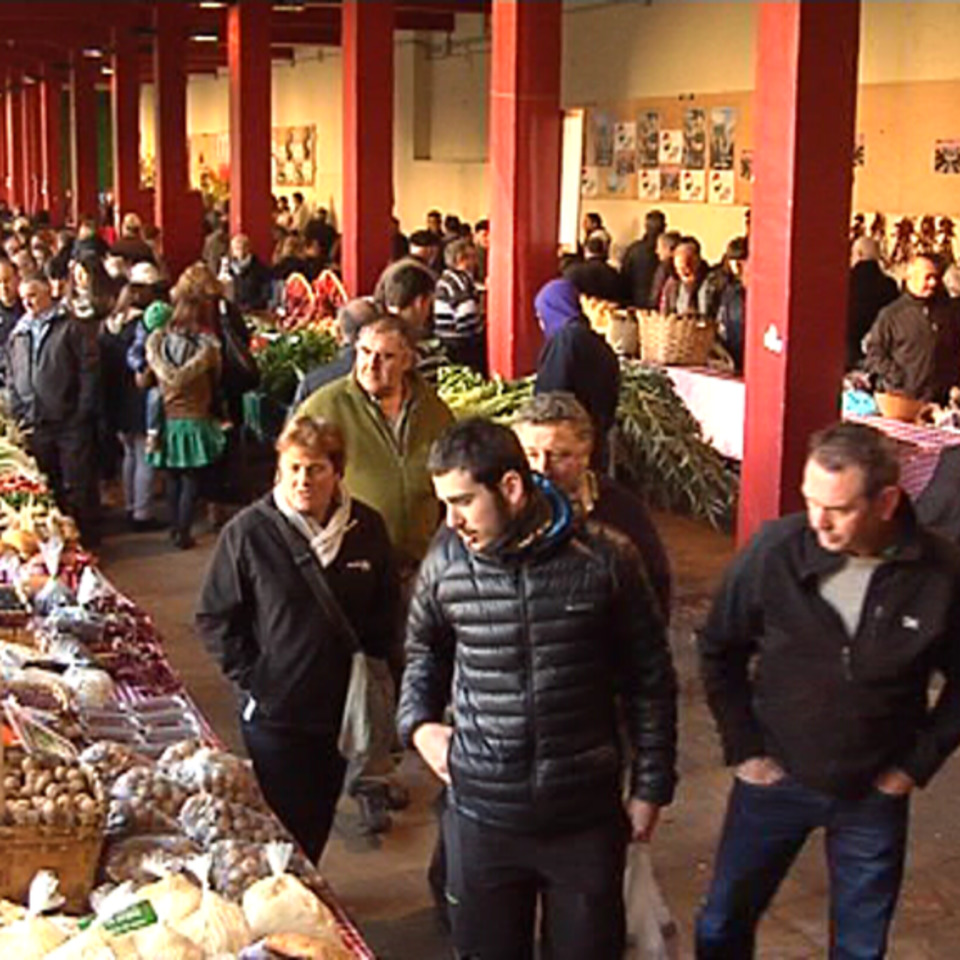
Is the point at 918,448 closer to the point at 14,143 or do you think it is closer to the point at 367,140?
the point at 367,140

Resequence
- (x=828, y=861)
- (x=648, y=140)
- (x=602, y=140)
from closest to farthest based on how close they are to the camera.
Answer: (x=828, y=861), (x=648, y=140), (x=602, y=140)

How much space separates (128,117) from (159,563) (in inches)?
678

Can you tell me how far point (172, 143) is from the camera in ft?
69.9

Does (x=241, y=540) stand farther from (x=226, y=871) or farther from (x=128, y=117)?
(x=128, y=117)

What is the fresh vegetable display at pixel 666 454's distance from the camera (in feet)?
Result: 34.8

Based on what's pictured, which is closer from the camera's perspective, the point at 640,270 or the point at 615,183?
the point at 640,270

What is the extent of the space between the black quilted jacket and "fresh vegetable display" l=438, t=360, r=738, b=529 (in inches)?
270

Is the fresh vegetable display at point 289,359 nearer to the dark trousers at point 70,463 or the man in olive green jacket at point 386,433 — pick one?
the dark trousers at point 70,463

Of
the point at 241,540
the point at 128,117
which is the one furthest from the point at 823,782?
the point at 128,117

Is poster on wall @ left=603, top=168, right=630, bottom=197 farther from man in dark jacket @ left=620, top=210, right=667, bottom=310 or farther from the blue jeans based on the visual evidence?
the blue jeans

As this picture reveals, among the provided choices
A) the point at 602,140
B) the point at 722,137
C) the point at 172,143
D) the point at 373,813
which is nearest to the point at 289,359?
the point at 373,813

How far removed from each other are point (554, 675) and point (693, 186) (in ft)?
50.9

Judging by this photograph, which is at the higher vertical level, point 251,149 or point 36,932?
point 251,149

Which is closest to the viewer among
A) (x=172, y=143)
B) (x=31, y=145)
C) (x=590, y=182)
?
(x=590, y=182)
